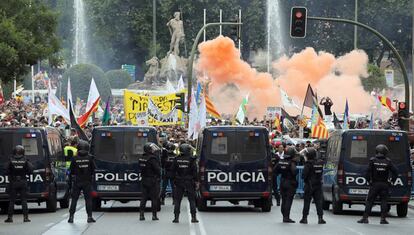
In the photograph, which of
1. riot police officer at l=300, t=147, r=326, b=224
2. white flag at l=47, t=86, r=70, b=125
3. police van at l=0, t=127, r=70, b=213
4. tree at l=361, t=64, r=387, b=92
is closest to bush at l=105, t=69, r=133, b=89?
tree at l=361, t=64, r=387, b=92

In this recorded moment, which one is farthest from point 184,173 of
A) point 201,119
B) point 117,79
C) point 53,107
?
point 117,79

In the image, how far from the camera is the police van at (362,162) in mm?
29141

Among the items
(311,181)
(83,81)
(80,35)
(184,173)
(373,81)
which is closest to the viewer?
(184,173)

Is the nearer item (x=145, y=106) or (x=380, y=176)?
(x=380, y=176)

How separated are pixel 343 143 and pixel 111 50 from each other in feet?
252

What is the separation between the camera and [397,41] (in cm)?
9888

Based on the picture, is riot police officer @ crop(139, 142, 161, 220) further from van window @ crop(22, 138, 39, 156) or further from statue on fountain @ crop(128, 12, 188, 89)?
statue on fountain @ crop(128, 12, 188, 89)

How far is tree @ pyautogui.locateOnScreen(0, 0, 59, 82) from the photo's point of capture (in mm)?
35344

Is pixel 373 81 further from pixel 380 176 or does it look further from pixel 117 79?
pixel 380 176

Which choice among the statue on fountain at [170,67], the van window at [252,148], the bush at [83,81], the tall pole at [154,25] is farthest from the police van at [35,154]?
the tall pole at [154,25]

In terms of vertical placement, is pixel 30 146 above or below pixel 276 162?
above

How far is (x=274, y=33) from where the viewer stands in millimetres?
97500

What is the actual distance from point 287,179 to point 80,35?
81.0m

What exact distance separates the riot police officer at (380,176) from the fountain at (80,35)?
79.5 m
